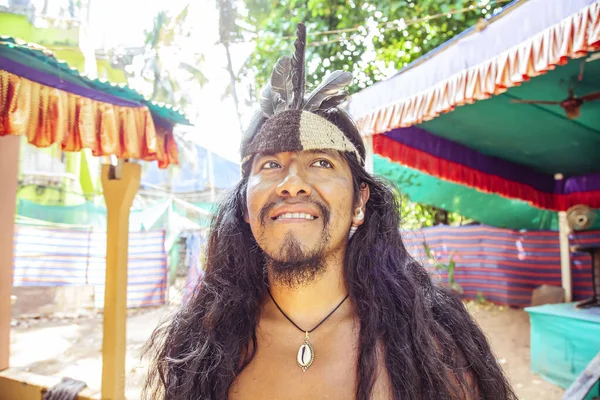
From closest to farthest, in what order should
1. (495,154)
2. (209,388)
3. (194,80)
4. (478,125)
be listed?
(209,388), (478,125), (495,154), (194,80)

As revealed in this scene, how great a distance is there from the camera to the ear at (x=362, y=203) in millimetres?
1874

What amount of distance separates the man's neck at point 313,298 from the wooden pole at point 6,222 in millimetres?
2828

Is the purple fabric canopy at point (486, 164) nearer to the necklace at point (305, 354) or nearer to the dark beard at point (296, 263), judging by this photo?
the dark beard at point (296, 263)

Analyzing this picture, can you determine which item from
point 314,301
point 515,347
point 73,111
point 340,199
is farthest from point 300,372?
point 515,347

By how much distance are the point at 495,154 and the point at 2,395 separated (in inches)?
273

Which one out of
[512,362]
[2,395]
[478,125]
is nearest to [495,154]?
[478,125]

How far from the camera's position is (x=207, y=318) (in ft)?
5.80

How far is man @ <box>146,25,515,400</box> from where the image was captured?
59.8 inches

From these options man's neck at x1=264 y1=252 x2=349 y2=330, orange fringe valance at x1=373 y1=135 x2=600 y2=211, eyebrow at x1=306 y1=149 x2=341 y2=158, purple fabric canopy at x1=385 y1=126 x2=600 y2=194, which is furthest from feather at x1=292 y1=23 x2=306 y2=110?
purple fabric canopy at x1=385 y1=126 x2=600 y2=194

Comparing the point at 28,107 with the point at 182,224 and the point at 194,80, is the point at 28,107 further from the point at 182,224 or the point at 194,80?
the point at 194,80

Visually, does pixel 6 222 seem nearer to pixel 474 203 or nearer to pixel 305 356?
pixel 305 356

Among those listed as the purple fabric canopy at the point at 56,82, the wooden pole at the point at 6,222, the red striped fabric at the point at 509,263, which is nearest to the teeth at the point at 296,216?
the purple fabric canopy at the point at 56,82

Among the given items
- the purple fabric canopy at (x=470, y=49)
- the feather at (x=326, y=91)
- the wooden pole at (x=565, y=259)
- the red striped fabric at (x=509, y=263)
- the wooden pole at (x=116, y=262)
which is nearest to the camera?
the feather at (x=326, y=91)

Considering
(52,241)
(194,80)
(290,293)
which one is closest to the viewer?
(290,293)
